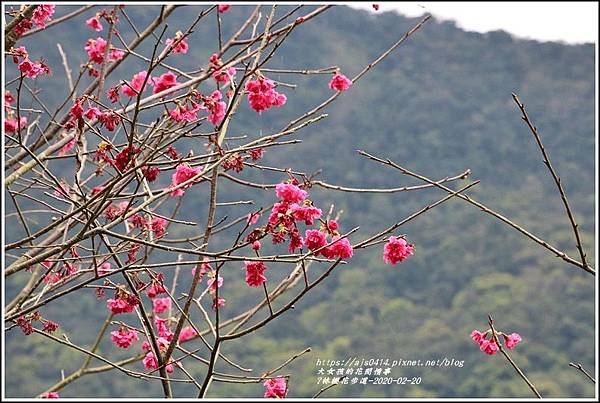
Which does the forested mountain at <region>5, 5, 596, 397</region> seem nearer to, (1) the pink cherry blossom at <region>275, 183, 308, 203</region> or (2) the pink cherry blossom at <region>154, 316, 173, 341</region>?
(2) the pink cherry blossom at <region>154, 316, 173, 341</region>

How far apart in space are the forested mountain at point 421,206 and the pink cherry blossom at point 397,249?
26.1ft

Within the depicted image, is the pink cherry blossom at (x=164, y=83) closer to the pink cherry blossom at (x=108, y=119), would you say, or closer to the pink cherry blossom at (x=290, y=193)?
the pink cherry blossom at (x=108, y=119)

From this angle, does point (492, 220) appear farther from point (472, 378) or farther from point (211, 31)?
point (211, 31)

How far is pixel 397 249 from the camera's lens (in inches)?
84.2

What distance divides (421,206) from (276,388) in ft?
62.9

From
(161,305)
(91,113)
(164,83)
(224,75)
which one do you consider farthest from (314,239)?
(161,305)

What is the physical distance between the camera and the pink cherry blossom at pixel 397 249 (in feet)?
6.98

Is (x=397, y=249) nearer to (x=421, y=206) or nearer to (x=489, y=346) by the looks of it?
(x=489, y=346)

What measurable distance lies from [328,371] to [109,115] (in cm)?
118

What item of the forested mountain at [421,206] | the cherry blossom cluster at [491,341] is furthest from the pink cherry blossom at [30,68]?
the forested mountain at [421,206]

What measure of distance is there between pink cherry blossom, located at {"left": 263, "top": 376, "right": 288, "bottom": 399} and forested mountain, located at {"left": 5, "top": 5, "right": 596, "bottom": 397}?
7919mm

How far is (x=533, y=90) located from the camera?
2736cm

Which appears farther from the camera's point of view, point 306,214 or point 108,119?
point 108,119

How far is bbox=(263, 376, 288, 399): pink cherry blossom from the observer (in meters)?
2.22
